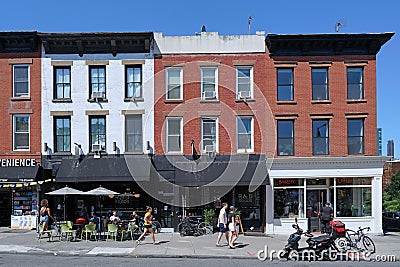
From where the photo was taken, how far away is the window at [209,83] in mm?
25375

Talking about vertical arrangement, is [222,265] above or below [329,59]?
below

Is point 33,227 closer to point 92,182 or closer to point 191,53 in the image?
point 92,182

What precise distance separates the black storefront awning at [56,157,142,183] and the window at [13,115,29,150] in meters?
→ 2.39

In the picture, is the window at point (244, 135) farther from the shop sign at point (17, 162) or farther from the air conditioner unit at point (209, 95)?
Result: the shop sign at point (17, 162)

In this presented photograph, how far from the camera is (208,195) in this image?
82.6 ft

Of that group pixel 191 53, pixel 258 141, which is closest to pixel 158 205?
pixel 258 141

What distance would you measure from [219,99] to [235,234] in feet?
27.7

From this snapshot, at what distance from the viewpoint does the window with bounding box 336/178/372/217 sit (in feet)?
82.4

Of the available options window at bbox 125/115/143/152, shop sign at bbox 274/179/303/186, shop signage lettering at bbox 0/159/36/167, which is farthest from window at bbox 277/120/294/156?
shop signage lettering at bbox 0/159/36/167

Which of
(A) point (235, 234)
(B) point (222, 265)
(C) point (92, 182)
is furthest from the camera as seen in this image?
(C) point (92, 182)

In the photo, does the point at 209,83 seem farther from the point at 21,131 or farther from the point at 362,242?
the point at 362,242

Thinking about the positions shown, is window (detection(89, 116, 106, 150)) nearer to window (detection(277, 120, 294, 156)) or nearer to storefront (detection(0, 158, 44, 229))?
storefront (detection(0, 158, 44, 229))

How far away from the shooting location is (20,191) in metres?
25.2

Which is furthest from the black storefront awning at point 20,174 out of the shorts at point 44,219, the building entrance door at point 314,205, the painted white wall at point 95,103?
the building entrance door at point 314,205
